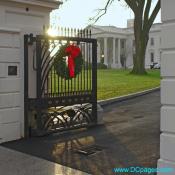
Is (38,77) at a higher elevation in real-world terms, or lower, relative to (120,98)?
higher

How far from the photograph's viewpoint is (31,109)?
938 cm

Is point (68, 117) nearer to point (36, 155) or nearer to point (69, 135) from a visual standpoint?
point (69, 135)

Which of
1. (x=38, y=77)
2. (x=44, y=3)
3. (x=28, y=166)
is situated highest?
(x=44, y=3)

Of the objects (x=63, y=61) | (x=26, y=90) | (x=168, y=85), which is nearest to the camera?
(x=168, y=85)

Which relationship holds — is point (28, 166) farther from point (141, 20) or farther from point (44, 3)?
point (141, 20)

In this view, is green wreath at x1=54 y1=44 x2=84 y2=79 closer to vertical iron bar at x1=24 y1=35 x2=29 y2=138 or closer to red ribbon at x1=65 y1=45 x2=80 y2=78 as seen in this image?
red ribbon at x1=65 y1=45 x2=80 y2=78

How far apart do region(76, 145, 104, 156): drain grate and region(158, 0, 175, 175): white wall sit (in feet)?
8.09

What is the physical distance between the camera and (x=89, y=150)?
786 cm

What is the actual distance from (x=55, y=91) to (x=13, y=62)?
1.26m

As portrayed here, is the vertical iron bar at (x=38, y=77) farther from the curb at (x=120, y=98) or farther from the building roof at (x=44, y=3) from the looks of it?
the curb at (x=120, y=98)

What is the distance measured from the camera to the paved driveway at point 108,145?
691cm

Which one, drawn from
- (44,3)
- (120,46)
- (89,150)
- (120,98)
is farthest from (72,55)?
(120,46)

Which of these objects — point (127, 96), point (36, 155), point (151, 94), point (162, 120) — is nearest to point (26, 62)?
point (36, 155)

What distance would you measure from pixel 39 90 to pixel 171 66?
4577 millimetres
